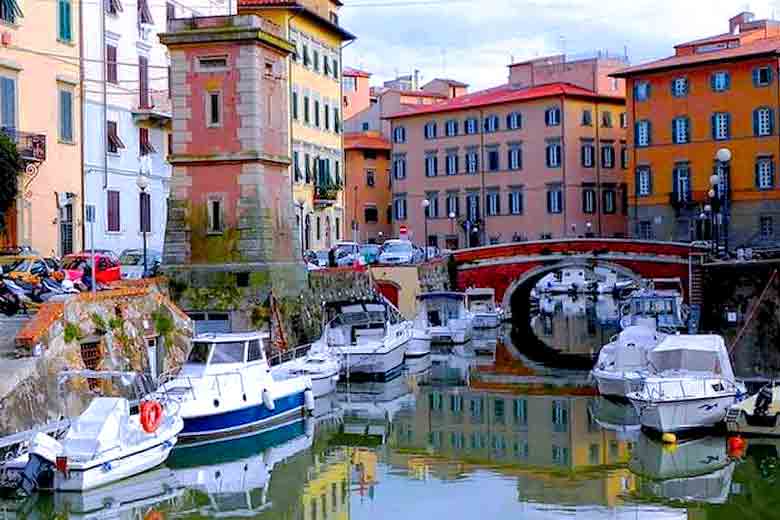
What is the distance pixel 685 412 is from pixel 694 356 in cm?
227

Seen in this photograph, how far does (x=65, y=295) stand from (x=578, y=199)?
5302 cm

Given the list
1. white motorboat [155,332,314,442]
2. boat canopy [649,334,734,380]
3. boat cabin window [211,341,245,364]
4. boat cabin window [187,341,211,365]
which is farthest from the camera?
boat canopy [649,334,734,380]

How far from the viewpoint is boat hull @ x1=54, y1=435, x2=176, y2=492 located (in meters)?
22.3

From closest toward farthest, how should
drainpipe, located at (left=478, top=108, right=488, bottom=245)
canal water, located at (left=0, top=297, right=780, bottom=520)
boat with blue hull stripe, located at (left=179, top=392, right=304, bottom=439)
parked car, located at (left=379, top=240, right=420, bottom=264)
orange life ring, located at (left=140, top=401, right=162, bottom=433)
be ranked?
canal water, located at (left=0, top=297, right=780, bottom=520) < orange life ring, located at (left=140, top=401, right=162, bottom=433) < boat with blue hull stripe, located at (left=179, top=392, right=304, bottom=439) < parked car, located at (left=379, top=240, right=420, bottom=264) < drainpipe, located at (left=478, top=108, right=488, bottom=245)

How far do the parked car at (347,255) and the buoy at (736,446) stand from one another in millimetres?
28898

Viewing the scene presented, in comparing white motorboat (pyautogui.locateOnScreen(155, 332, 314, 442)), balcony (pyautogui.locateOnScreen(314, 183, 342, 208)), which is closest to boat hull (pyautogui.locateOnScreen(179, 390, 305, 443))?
white motorboat (pyautogui.locateOnScreen(155, 332, 314, 442))

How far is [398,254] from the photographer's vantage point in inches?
2338

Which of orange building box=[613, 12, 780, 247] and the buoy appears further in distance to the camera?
orange building box=[613, 12, 780, 247]

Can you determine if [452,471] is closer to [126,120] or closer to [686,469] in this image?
[686,469]

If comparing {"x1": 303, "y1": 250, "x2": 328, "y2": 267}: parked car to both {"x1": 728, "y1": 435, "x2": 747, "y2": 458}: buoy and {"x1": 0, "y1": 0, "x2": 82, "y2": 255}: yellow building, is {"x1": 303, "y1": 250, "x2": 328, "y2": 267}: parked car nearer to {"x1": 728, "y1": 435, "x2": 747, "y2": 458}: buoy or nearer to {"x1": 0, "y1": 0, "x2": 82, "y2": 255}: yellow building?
{"x1": 0, "y1": 0, "x2": 82, "y2": 255}: yellow building

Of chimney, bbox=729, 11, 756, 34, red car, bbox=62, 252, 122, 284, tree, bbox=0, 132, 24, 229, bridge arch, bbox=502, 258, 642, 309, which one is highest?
chimney, bbox=729, 11, 756, 34

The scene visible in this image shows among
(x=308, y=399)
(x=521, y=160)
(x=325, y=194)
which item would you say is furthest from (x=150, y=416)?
(x=521, y=160)

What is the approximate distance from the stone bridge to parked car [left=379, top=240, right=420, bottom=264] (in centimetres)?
258

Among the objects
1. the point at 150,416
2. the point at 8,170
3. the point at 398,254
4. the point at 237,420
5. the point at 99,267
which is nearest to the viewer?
the point at 150,416
